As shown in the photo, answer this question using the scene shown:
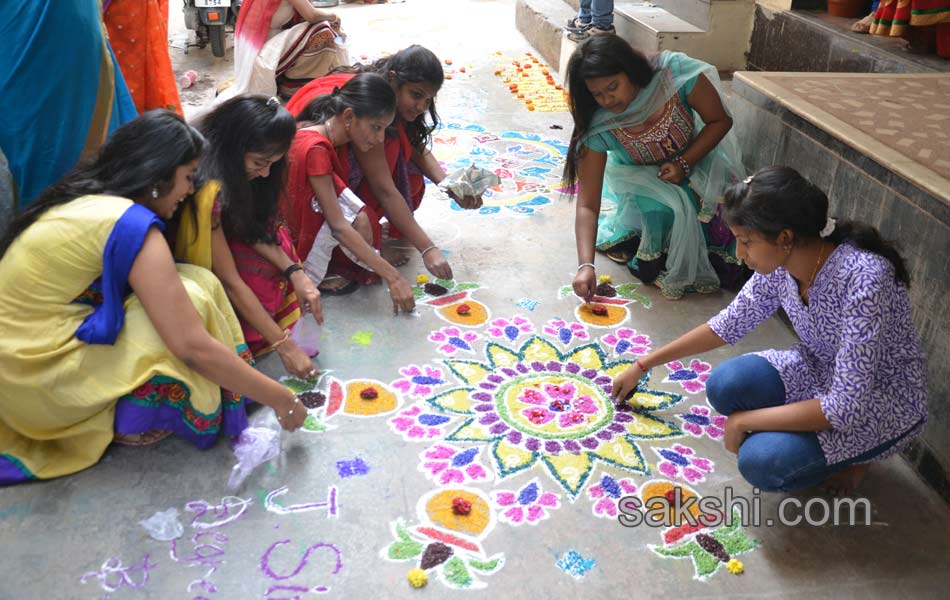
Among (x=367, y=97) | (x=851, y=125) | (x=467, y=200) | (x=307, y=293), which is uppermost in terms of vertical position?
(x=367, y=97)

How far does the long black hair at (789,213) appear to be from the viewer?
200 centimetres

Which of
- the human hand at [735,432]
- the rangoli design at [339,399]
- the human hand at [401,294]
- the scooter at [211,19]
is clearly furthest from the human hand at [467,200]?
the scooter at [211,19]

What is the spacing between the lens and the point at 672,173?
10.9 ft

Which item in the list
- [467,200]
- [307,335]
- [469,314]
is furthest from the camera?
[467,200]

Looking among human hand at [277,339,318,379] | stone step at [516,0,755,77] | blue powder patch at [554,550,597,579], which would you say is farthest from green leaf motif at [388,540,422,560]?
stone step at [516,0,755,77]

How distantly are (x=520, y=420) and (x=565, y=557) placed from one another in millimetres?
585

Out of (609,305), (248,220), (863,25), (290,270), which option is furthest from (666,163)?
(863,25)

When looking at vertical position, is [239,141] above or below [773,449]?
above

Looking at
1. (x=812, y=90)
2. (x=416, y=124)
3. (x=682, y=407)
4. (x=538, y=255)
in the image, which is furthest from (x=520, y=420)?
(x=812, y=90)

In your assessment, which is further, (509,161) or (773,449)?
(509,161)

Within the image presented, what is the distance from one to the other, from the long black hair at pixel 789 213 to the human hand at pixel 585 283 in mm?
1035

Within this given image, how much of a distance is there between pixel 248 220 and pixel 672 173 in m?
1.65

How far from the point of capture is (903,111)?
3158mm

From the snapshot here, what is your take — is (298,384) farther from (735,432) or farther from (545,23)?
(545,23)
